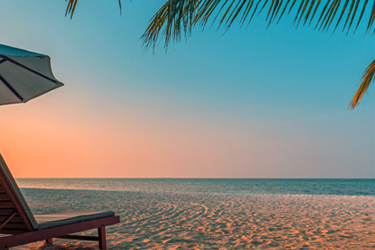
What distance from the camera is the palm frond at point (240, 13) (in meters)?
1.54

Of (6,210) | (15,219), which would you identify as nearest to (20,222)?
(15,219)

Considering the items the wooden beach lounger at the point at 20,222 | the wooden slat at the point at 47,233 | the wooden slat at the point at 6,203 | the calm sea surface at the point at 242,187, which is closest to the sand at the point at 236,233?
the wooden slat at the point at 47,233

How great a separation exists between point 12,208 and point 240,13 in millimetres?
2443

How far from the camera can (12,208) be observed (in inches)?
89.7

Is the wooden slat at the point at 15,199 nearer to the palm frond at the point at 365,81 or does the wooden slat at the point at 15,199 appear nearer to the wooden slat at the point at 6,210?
the wooden slat at the point at 6,210

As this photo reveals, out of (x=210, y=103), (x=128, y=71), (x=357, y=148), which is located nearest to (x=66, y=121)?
(x=128, y=71)

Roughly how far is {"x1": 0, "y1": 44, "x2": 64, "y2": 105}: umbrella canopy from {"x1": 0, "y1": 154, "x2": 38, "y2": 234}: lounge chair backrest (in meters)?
1.36

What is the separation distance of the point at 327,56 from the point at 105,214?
17.8 metres

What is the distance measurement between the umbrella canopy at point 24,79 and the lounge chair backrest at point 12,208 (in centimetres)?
136

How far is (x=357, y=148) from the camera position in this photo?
36625 mm

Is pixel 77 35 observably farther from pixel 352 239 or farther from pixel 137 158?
pixel 137 158

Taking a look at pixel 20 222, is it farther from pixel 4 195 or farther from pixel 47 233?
pixel 4 195

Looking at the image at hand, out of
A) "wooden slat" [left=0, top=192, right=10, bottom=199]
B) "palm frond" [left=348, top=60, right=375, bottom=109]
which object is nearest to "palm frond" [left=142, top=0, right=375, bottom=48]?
"palm frond" [left=348, top=60, right=375, bottom=109]

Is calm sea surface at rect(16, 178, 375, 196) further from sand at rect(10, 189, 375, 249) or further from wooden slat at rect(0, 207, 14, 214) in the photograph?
wooden slat at rect(0, 207, 14, 214)
